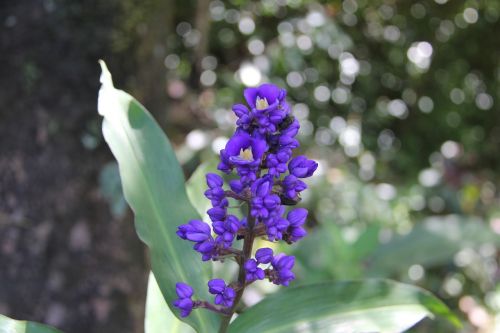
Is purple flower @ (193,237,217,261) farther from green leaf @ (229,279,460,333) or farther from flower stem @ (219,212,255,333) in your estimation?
green leaf @ (229,279,460,333)

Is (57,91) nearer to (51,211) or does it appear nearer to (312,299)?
(51,211)

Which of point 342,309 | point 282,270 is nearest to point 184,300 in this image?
point 282,270

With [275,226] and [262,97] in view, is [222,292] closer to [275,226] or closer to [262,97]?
[275,226]

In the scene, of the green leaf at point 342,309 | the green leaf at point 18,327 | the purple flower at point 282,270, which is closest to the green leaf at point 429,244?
the green leaf at point 342,309

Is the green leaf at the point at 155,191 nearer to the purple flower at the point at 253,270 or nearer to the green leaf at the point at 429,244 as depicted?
the purple flower at the point at 253,270

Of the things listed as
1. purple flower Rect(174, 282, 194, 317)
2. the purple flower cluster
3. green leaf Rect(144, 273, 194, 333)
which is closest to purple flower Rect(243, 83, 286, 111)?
the purple flower cluster

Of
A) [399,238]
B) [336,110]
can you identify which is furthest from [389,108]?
[399,238]
